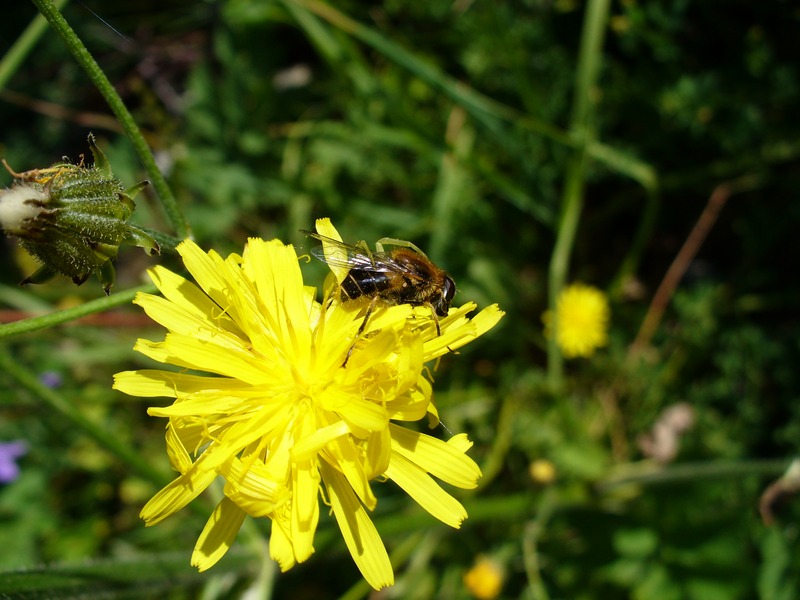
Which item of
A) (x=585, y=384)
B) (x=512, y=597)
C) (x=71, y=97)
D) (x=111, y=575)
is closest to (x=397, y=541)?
(x=512, y=597)

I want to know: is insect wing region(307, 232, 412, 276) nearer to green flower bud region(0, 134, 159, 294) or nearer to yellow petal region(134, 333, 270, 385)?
yellow petal region(134, 333, 270, 385)

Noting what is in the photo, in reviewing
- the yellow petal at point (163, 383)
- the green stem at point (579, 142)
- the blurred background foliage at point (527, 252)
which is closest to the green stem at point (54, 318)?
the yellow petal at point (163, 383)

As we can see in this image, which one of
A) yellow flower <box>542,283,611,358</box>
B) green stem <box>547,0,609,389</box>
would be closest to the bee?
green stem <box>547,0,609,389</box>

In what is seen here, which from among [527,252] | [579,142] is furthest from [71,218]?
[527,252]

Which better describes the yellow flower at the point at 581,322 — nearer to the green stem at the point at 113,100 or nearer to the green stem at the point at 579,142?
the green stem at the point at 579,142

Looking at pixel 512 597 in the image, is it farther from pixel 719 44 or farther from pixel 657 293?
pixel 719 44

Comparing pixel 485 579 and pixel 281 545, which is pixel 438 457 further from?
pixel 485 579
